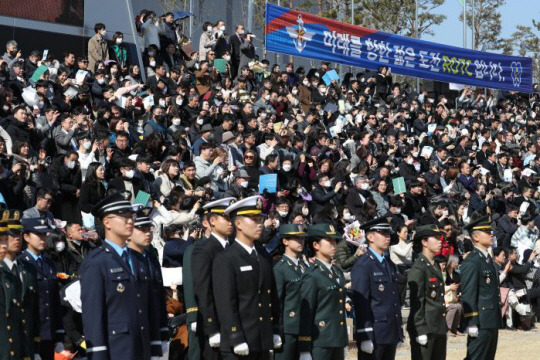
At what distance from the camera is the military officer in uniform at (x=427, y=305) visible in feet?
36.5

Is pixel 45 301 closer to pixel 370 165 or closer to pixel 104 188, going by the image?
pixel 104 188

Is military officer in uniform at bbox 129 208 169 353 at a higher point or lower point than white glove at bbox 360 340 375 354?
higher

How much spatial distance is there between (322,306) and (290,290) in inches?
13.5

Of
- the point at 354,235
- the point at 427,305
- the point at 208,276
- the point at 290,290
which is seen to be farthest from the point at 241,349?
the point at 354,235

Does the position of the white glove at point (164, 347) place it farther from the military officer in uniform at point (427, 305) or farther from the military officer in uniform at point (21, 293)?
the military officer in uniform at point (427, 305)

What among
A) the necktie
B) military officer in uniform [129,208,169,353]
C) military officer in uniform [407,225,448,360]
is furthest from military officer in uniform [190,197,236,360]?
military officer in uniform [407,225,448,360]

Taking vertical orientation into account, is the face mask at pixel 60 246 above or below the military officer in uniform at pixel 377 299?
above

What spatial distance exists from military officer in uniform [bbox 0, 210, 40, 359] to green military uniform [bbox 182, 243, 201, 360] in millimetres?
1484

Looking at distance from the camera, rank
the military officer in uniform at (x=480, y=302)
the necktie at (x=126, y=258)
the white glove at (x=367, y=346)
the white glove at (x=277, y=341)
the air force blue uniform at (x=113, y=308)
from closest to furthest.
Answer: the air force blue uniform at (x=113, y=308)
the necktie at (x=126, y=258)
the white glove at (x=277, y=341)
the white glove at (x=367, y=346)
the military officer in uniform at (x=480, y=302)

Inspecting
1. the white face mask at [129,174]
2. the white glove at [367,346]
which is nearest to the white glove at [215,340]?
the white glove at [367,346]

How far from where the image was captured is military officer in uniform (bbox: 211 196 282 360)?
28.1 feet

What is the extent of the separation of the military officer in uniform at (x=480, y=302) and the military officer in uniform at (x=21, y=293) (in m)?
5.23

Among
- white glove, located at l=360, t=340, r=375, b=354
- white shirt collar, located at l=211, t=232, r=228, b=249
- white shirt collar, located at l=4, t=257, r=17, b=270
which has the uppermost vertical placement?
white shirt collar, located at l=211, t=232, r=228, b=249

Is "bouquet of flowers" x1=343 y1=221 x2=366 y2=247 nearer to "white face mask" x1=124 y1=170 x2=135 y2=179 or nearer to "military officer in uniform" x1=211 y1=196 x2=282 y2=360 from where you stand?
"white face mask" x1=124 y1=170 x2=135 y2=179
